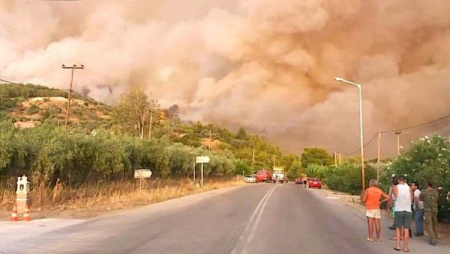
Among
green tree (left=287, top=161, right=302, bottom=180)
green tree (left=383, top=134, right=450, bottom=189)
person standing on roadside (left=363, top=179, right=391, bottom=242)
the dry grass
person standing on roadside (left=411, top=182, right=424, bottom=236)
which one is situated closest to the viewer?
person standing on roadside (left=363, top=179, right=391, bottom=242)

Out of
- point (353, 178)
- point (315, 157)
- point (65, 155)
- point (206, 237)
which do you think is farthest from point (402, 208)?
point (315, 157)

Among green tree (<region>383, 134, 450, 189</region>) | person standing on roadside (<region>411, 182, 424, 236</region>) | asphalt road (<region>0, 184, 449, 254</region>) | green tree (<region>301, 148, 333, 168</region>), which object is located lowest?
asphalt road (<region>0, 184, 449, 254</region>)

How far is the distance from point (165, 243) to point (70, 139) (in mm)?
16244

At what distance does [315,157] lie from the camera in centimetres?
18075

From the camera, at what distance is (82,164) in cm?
3020

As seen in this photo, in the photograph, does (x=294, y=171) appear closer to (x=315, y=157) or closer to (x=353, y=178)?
(x=315, y=157)

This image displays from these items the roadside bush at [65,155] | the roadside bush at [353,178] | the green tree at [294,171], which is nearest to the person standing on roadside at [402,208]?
the roadside bush at [65,155]

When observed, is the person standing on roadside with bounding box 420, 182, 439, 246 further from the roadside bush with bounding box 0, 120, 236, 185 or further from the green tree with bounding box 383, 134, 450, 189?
the roadside bush with bounding box 0, 120, 236, 185

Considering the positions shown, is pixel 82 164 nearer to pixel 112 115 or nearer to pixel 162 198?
pixel 162 198

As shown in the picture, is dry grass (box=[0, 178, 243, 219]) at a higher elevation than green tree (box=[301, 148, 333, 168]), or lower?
lower

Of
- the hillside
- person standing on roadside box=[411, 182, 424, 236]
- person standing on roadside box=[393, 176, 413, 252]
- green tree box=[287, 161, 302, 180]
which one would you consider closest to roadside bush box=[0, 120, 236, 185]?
person standing on roadside box=[411, 182, 424, 236]

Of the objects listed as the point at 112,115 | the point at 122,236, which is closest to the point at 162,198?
the point at 122,236

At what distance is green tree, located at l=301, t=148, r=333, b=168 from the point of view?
178150 millimetres

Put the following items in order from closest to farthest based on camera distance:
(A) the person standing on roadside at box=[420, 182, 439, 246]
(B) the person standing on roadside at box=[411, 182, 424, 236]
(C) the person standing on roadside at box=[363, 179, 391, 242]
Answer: (A) the person standing on roadside at box=[420, 182, 439, 246] < (C) the person standing on roadside at box=[363, 179, 391, 242] < (B) the person standing on roadside at box=[411, 182, 424, 236]
